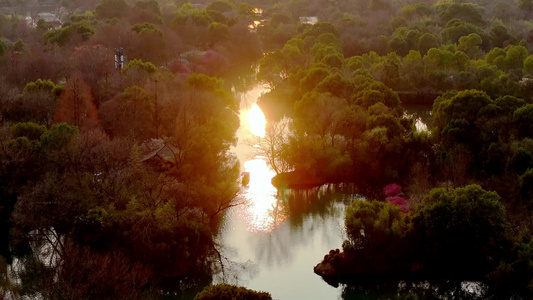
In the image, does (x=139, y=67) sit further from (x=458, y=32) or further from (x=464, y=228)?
(x=458, y=32)

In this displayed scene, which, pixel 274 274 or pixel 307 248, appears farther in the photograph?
pixel 307 248

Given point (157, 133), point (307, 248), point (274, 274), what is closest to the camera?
point (274, 274)

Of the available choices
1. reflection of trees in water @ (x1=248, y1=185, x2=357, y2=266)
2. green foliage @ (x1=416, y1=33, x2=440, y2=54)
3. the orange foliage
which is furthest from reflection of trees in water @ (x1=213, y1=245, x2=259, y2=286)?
green foliage @ (x1=416, y1=33, x2=440, y2=54)

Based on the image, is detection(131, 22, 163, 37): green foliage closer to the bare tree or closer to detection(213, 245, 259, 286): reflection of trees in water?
the bare tree

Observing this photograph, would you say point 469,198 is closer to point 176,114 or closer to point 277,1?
point 176,114

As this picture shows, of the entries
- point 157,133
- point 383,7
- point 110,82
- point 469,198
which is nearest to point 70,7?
point 383,7

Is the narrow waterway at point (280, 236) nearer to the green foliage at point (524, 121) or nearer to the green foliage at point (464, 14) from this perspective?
the green foliage at point (524, 121)

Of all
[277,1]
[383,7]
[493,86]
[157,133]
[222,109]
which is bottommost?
[157,133]
